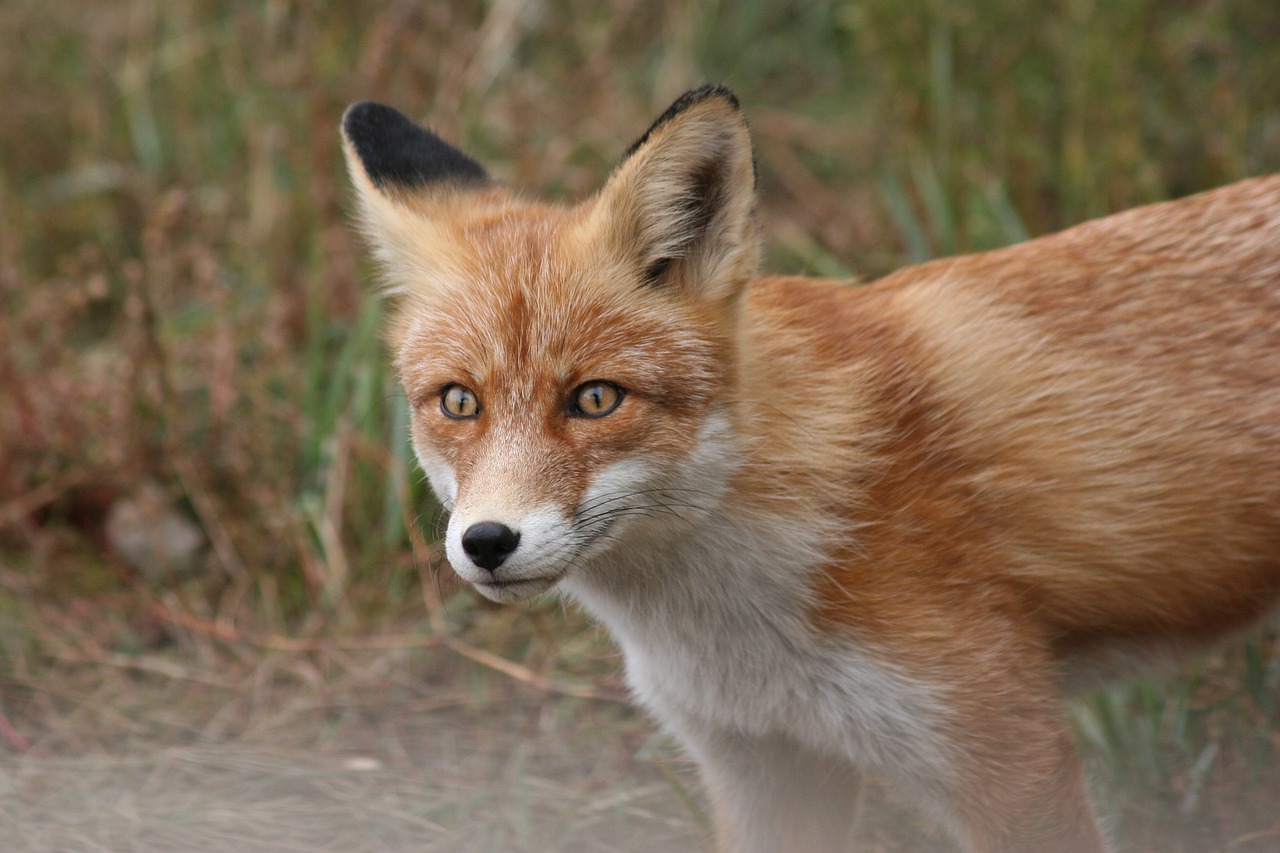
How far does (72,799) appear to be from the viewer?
393 cm

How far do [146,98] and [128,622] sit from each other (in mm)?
3622

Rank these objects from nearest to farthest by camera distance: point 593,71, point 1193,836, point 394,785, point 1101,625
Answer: point 1101,625
point 1193,836
point 394,785
point 593,71

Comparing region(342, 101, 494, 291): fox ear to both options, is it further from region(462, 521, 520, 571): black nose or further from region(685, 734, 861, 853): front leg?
region(685, 734, 861, 853): front leg

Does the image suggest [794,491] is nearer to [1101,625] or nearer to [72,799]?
[1101,625]

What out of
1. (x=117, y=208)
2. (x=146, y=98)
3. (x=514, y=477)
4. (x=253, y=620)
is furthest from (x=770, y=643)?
(x=146, y=98)

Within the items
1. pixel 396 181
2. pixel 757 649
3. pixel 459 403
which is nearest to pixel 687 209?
pixel 459 403

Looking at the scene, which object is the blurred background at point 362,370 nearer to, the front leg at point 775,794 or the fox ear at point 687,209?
the front leg at point 775,794

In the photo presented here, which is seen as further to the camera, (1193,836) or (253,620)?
(253,620)

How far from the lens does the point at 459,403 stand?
2.80 meters

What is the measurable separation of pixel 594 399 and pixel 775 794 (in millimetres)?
1159

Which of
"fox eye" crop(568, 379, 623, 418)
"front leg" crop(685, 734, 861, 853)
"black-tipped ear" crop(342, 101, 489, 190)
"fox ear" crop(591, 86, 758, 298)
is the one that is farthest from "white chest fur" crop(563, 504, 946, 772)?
"black-tipped ear" crop(342, 101, 489, 190)

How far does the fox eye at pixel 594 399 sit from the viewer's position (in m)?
2.69

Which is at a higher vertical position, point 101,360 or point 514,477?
point 514,477

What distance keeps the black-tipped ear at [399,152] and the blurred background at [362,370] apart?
1.03 m
